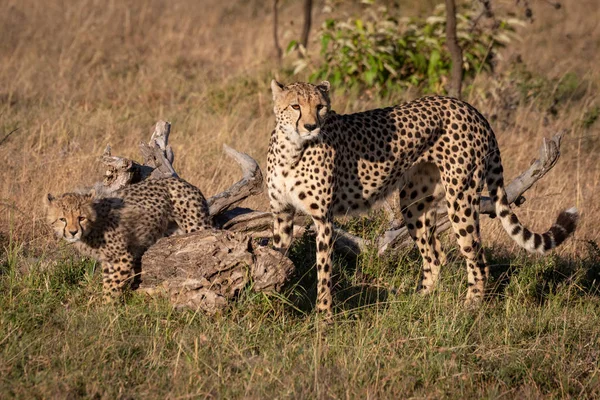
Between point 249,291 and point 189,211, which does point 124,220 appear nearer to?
point 189,211

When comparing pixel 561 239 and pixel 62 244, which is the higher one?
pixel 561 239

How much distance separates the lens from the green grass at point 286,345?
11.1 ft

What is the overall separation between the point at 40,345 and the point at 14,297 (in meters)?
0.47

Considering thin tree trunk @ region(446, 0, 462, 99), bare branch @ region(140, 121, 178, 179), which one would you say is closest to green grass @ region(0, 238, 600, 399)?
bare branch @ region(140, 121, 178, 179)

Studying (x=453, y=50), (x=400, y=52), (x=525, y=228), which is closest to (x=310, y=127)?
(x=525, y=228)

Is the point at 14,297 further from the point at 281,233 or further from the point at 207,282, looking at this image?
the point at 281,233

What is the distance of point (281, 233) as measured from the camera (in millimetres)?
4535

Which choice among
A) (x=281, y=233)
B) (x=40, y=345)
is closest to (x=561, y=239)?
Result: (x=281, y=233)

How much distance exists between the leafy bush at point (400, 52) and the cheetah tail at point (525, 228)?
10.4ft

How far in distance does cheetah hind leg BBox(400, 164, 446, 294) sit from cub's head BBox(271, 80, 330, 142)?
3.15 feet

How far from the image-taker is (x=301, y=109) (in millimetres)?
4156

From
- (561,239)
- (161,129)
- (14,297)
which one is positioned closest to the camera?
(14,297)

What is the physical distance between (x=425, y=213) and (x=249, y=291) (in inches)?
57.7

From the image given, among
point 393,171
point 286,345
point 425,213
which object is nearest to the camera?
point 286,345
